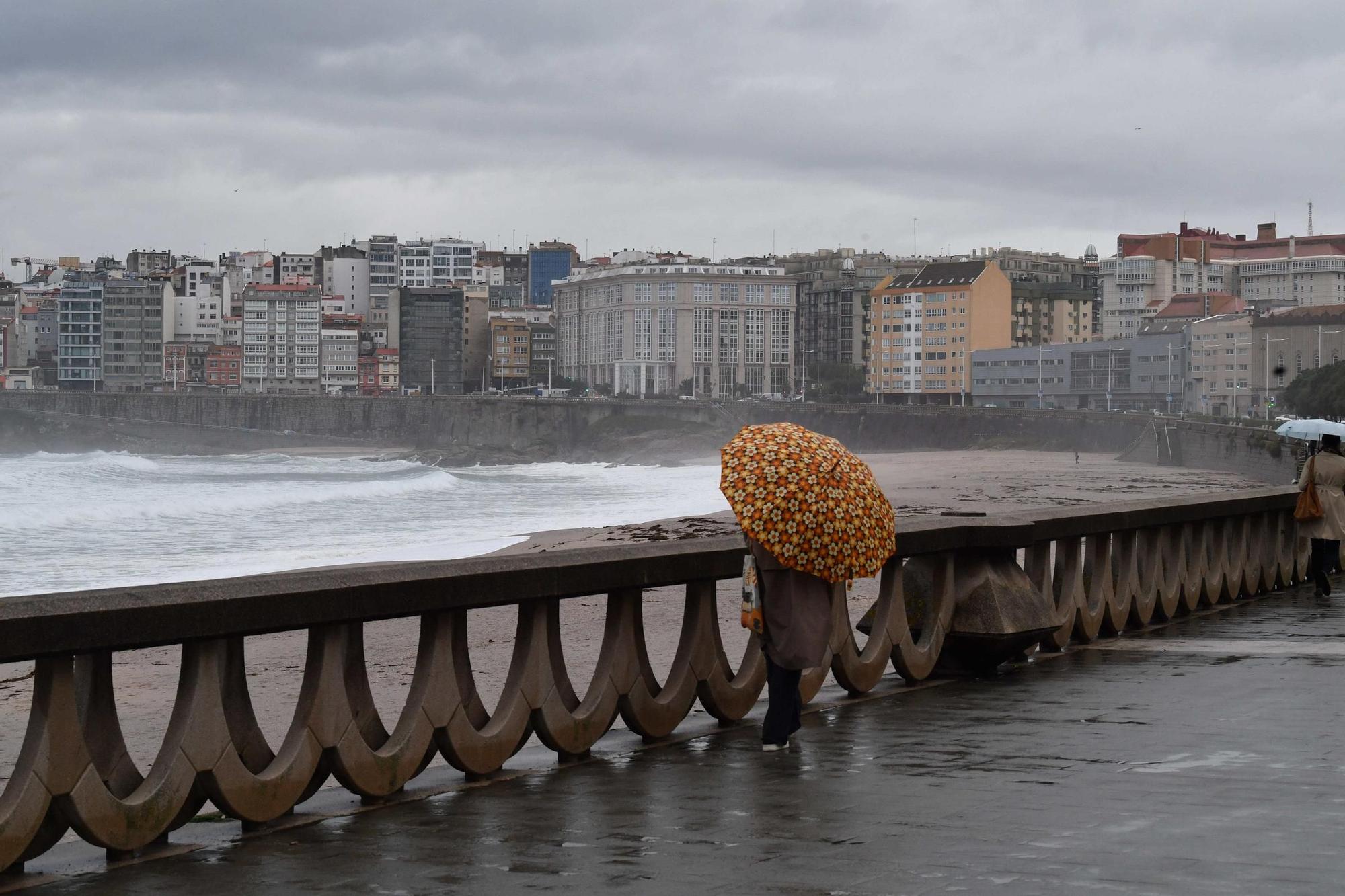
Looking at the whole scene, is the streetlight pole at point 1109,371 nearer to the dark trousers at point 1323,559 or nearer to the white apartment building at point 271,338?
the white apartment building at point 271,338

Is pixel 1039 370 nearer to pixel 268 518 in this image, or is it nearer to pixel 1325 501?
pixel 268 518

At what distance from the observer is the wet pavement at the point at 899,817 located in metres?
4.48

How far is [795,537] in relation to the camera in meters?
6.33

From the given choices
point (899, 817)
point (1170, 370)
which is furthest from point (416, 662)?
point (1170, 370)

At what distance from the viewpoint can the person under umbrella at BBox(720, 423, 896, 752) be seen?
635 centimetres

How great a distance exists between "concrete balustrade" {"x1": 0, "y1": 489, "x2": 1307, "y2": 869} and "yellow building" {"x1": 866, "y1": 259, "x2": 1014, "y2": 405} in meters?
152

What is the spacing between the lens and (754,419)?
141 meters

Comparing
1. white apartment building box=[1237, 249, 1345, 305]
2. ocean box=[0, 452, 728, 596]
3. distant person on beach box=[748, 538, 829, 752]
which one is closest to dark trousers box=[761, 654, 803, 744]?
distant person on beach box=[748, 538, 829, 752]

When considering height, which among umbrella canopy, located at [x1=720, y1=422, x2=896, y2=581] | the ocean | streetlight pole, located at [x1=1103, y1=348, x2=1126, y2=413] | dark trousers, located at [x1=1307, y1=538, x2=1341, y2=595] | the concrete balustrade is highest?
streetlight pole, located at [x1=1103, y1=348, x2=1126, y2=413]

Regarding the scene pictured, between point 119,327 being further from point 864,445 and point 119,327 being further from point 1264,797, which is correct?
point 1264,797

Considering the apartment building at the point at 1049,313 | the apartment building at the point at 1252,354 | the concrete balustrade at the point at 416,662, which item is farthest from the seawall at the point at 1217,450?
the apartment building at the point at 1049,313

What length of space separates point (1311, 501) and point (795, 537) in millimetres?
7945

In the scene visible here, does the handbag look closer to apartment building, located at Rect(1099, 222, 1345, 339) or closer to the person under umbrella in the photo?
the person under umbrella

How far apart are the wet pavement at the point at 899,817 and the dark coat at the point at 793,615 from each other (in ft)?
1.24
